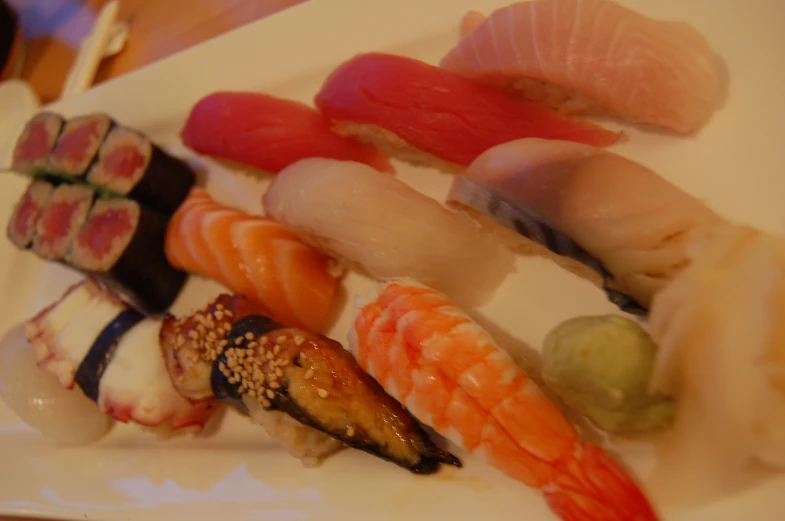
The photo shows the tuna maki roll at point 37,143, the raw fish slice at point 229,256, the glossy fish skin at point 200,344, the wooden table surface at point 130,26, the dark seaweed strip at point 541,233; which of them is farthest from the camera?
the wooden table surface at point 130,26

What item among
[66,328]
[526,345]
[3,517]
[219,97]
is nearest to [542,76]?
[526,345]

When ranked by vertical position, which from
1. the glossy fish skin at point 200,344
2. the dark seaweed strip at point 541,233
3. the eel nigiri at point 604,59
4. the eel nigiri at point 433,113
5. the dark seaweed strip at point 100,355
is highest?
the eel nigiri at point 604,59

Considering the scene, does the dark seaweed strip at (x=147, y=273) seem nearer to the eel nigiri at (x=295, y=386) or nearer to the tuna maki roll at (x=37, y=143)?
the eel nigiri at (x=295, y=386)

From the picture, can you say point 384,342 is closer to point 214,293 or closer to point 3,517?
point 214,293

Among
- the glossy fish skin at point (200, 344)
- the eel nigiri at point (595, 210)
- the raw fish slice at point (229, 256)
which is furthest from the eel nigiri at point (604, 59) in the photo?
the glossy fish skin at point (200, 344)

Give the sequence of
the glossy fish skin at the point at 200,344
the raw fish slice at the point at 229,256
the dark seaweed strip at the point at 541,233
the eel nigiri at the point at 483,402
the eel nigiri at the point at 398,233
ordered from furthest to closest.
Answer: the raw fish slice at the point at 229,256
the glossy fish skin at the point at 200,344
the eel nigiri at the point at 398,233
the dark seaweed strip at the point at 541,233
the eel nigiri at the point at 483,402

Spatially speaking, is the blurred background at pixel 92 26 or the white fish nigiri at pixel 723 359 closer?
the white fish nigiri at pixel 723 359
